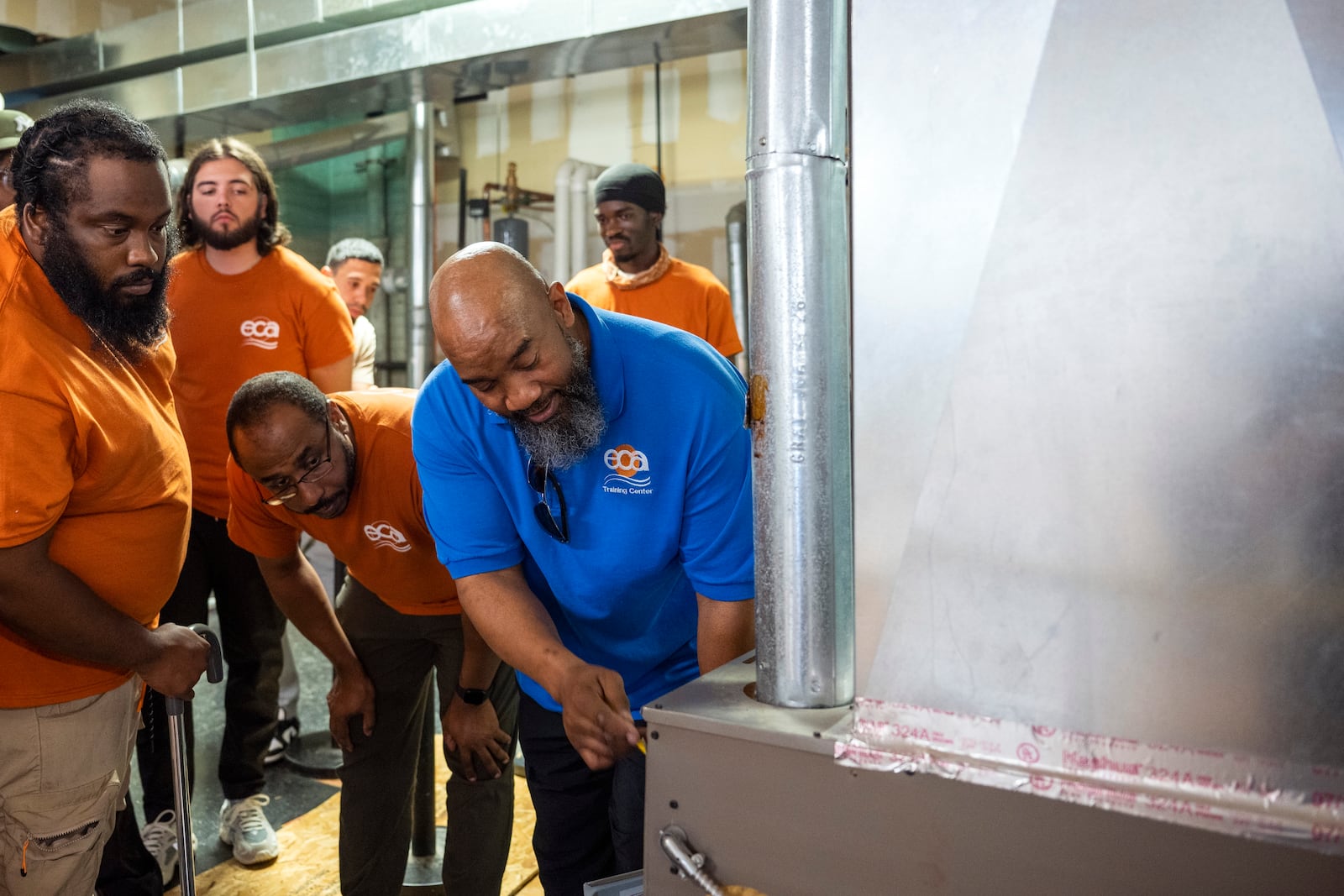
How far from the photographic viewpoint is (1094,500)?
700mm

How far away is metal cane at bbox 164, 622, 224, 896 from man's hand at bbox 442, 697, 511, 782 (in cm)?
42

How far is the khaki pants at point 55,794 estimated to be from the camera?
4.33 ft

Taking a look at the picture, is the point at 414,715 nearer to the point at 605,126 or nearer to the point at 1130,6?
the point at 1130,6

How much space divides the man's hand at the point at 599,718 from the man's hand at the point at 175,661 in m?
0.62

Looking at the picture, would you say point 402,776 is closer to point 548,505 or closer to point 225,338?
point 548,505

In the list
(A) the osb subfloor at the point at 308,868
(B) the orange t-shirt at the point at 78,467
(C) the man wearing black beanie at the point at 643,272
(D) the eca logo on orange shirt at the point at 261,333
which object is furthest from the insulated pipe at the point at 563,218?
(B) the orange t-shirt at the point at 78,467

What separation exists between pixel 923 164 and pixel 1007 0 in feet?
0.41

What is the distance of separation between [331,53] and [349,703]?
3122 millimetres

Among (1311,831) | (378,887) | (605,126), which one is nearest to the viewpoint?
(1311,831)

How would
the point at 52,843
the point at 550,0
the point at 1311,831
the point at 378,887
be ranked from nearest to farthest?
the point at 1311,831 → the point at 52,843 → the point at 378,887 → the point at 550,0

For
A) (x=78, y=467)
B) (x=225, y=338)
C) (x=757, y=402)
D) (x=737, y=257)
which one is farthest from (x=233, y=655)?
(x=737, y=257)

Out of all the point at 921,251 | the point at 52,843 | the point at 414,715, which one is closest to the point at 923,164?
the point at 921,251

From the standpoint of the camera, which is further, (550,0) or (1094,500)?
(550,0)

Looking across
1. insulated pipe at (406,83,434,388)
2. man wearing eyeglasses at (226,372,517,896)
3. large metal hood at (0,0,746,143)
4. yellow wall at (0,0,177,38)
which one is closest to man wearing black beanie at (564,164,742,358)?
large metal hood at (0,0,746,143)
